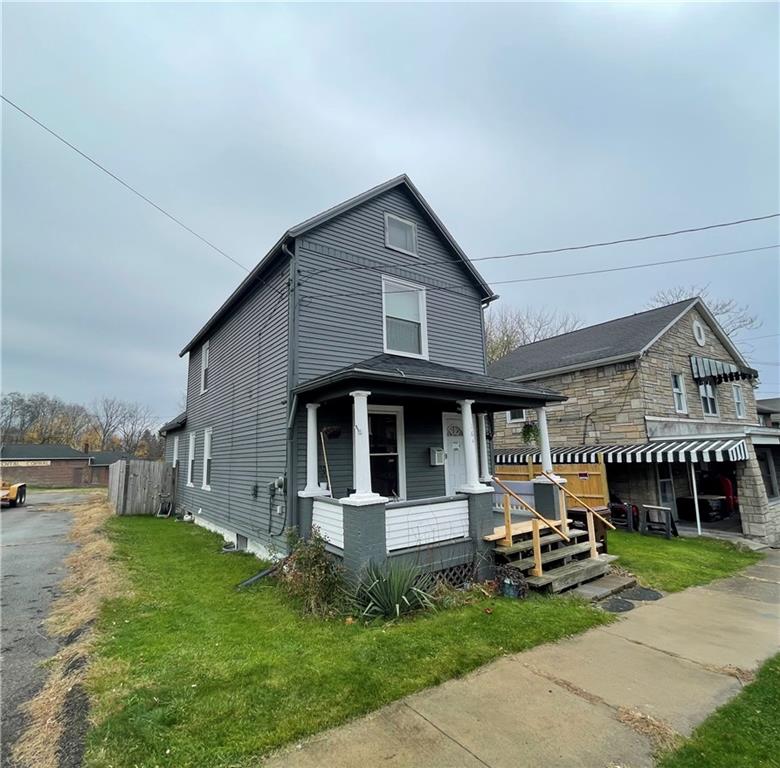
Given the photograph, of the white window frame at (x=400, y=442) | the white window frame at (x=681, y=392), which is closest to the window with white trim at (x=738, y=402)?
the white window frame at (x=681, y=392)

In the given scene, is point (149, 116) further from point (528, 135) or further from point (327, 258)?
point (528, 135)

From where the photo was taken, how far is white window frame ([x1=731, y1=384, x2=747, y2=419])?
60.2 feet

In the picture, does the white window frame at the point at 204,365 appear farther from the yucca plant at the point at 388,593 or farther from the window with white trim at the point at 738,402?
the window with white trim at the point at 738,402

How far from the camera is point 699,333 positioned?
16.5 meters

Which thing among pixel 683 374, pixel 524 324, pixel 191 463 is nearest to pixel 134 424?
pixel 191 463

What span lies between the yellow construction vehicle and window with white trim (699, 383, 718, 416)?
30204mm

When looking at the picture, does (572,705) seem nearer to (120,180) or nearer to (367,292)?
(367,292)

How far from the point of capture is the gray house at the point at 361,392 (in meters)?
6.33

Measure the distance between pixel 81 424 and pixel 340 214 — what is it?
62103 mm

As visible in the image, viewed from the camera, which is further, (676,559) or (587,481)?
(587,481)

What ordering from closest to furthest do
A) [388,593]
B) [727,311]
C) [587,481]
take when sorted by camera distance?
[388,593], [587,481], [727,311]

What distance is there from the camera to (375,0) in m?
8.42

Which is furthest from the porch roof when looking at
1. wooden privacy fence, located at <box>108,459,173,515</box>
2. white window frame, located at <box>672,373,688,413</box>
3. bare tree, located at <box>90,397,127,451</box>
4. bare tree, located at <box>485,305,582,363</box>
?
bare tree, located at <box>90,397,127,451</box>

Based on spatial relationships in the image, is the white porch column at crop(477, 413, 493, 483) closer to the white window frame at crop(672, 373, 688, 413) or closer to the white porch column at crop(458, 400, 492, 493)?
the white porch column at crop(458, 400, 492, 493)
